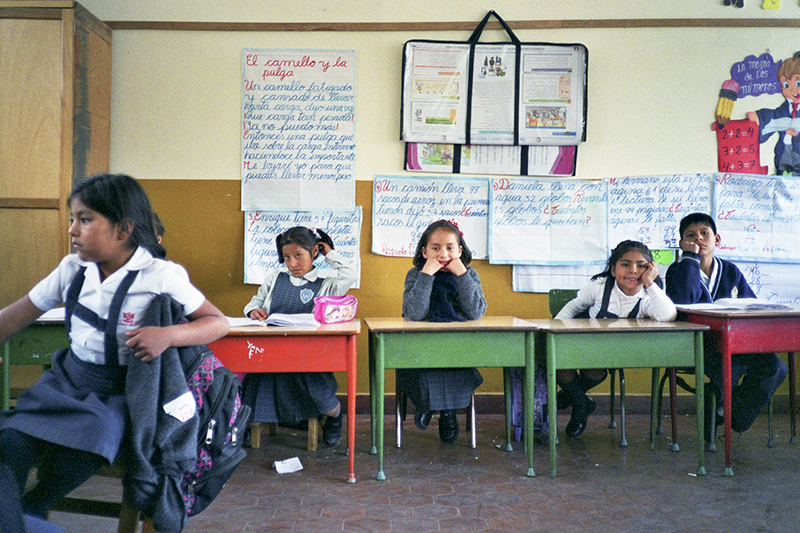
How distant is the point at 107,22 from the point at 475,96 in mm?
2431

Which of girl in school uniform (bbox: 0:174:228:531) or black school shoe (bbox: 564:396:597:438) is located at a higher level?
girl in school uniform (bbox: 0:174:228:531)

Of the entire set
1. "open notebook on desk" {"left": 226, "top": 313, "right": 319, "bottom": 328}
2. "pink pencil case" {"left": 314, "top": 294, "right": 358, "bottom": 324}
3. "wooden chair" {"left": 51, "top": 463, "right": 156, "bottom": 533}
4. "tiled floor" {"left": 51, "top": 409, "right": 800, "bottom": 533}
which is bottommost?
"tiled floor" {"left": 51, "top": 409, "right": 800, "bottom": 533}

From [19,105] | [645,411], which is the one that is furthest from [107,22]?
[645,411]

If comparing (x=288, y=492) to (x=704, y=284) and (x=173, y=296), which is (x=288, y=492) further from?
(x=704, y=284)

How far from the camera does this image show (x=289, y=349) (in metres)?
2.45

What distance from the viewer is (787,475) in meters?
2.67

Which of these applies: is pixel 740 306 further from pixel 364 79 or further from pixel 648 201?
pixel 364 79

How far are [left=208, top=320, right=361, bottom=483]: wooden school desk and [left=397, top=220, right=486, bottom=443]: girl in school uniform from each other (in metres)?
0.55

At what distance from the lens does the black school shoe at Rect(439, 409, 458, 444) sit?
3.13m

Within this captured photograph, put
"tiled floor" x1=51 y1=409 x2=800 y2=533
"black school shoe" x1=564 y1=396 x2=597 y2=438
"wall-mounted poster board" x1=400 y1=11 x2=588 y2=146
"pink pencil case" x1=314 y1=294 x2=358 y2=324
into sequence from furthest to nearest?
"wall-mounted poster board" x1=400 y1=11 x2=588 y2=146 < "black school shoe" x1=564 y1=396 x2=597 y2=438 < "pink pencil case" x1=314 y1=294 x2=358 y2=324 < "tiled floor" x1=51 y1=409 x2=800 y2=533

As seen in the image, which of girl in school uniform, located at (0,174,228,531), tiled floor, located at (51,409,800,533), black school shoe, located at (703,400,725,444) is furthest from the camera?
black school shoe, located at (703,400,725,444)

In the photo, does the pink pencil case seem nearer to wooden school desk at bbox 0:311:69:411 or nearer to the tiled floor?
the tiled floor

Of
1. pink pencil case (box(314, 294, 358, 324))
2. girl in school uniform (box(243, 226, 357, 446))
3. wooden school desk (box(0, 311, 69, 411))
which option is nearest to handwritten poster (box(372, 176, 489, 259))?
girl in school uniform (box(243, 226, 357, 446))

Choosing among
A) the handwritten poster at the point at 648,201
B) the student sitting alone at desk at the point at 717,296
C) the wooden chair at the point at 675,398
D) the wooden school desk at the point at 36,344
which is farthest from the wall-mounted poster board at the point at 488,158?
the wooden school desk at the point at 36,344
